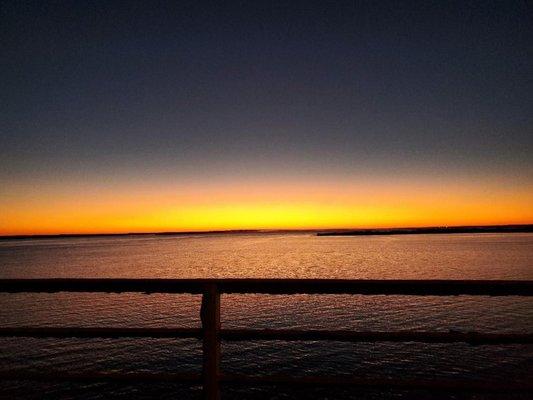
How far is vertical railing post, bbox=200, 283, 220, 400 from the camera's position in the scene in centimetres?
334

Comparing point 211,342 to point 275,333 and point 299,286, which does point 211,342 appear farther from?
point 299,286

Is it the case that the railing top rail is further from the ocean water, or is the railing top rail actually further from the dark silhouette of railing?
the ocean water

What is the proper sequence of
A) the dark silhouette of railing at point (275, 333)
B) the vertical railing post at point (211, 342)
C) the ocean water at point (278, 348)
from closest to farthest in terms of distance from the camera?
the dark silhouette of railing at point (275, 333) → the vertical railing post at point (211, 342) → the ocean water at point (278, 348)

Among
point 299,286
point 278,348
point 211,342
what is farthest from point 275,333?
point 278,348

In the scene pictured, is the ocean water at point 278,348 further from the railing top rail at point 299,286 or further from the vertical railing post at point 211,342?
the railing top rail at point 299,286

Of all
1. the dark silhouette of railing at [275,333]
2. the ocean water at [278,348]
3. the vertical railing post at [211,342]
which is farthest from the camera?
the ocean water at [278,348]

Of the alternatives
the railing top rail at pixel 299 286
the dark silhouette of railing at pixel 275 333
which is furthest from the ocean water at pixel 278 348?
the railing top rail at pixel 299 286

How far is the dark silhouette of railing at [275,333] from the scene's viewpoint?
3178mm

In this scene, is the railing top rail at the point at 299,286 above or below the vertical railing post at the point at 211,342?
above

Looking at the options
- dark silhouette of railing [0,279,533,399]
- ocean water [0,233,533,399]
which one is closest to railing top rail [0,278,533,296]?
dark silhouette of railing [0,279,533,399]

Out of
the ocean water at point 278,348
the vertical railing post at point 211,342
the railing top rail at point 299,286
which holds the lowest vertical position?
the ocean water at point 278,348

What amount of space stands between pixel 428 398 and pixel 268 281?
340 inches

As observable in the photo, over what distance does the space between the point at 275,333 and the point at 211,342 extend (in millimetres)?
555

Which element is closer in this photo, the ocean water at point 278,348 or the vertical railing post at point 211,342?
the vertical railing post at point 211,342
